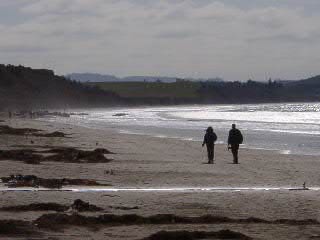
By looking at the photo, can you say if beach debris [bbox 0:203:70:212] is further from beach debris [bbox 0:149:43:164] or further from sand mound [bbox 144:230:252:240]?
beach debris [bbox 0:149:43:164]

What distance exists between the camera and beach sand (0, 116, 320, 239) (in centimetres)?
1089

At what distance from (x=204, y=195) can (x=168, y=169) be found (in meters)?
6.41

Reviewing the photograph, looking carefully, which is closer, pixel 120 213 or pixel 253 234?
pixel 253 234

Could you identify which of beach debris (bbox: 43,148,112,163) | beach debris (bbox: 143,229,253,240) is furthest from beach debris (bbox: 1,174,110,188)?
beach debris (bbox: 43,148,112,163)

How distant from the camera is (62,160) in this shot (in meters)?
22.6

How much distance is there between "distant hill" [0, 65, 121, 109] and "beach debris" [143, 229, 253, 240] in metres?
110

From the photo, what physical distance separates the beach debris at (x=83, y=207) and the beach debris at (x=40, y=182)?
284 cm

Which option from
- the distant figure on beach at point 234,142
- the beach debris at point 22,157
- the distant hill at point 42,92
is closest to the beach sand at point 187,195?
the distant figure on beach at point 234,142

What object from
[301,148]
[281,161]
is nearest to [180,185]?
[281,161]

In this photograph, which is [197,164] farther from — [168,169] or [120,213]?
[120,213]

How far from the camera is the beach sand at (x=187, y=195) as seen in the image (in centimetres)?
1089

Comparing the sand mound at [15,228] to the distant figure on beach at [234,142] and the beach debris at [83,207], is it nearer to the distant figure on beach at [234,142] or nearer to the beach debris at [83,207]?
the beach debris at [83,207]

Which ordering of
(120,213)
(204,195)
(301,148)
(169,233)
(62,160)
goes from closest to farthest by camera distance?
(169,233) < (120,213) < (204,195) < (62,160) < (301,148)

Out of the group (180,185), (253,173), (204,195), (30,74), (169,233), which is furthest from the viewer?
(30,74)
